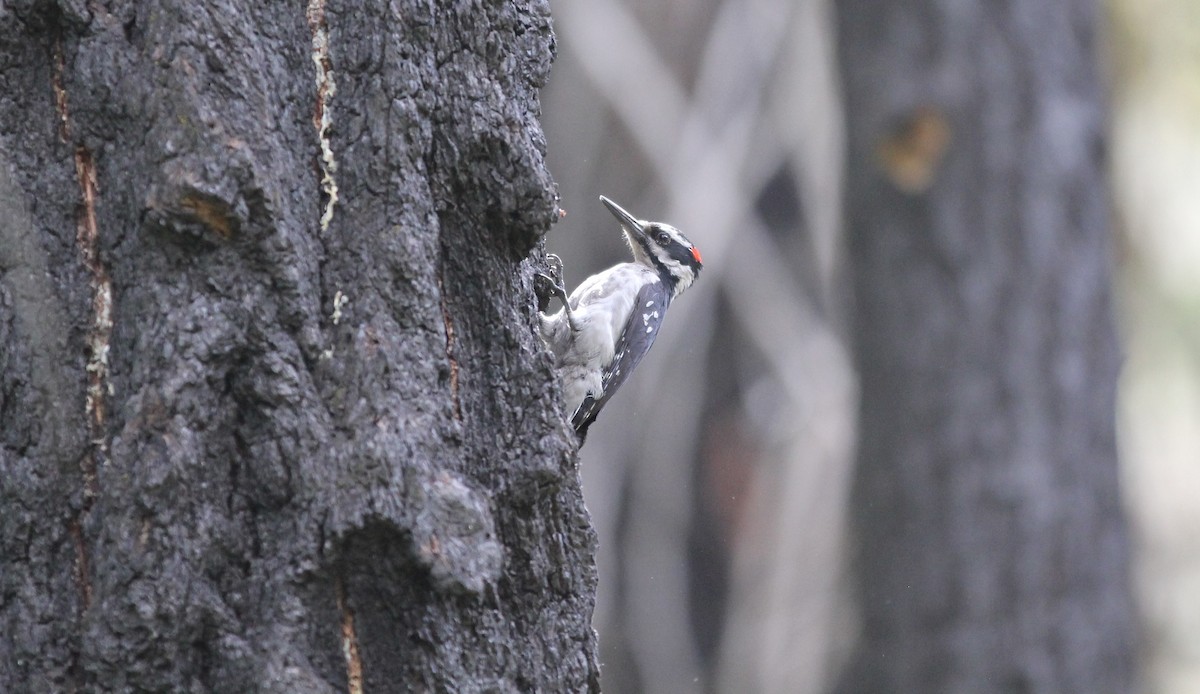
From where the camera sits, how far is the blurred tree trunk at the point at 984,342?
482 cm

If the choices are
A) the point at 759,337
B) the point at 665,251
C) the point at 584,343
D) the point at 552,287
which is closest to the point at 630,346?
the point at 584,343

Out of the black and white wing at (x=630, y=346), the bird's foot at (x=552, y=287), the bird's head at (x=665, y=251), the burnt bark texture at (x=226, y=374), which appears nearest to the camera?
the burnt bark texture at (x=226, y=374)

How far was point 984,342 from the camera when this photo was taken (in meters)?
4.93

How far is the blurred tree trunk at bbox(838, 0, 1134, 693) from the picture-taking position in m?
4.82

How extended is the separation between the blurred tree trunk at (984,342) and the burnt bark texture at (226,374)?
9.56ft

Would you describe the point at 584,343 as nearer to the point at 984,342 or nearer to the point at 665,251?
the point at 665,251

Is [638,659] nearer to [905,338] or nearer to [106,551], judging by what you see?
[905,338]

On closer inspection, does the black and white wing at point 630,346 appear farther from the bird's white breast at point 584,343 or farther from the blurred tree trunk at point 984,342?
the blurred tree trunk at point 984,342

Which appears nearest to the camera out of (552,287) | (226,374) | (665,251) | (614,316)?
→ (226,374)

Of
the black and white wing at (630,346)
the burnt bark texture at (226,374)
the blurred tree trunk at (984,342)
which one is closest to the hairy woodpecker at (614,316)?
the black and white wing at (630,346)

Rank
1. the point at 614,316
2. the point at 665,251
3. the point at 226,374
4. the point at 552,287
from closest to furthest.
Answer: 1. the point at 226,374
2. the point at 552,287
3. the point at 614,316
4. the point at 665,251

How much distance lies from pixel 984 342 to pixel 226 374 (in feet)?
11.3

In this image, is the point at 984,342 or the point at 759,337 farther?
the point at 759,337

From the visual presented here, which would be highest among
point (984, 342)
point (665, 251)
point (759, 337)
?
point (759, 337)
